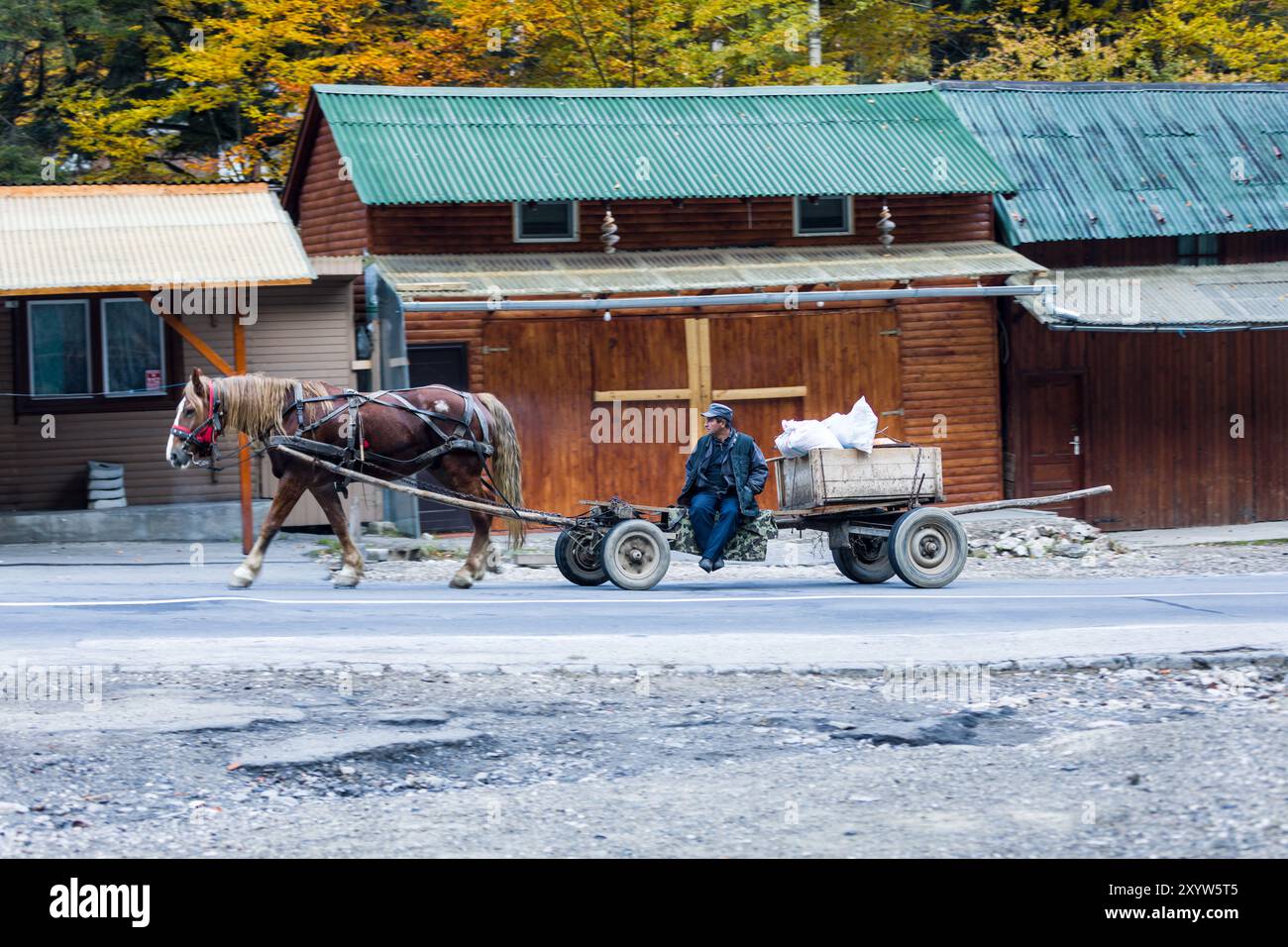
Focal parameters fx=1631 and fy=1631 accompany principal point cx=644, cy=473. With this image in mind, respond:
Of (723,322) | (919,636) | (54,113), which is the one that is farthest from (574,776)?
(54,113)

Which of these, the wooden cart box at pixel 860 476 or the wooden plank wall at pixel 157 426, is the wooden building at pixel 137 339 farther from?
the wooden cart box at pixel 860 476

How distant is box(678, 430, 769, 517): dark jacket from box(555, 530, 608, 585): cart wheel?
1156 millimetres

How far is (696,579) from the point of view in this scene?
18.3 meters

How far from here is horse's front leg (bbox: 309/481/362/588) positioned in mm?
15133

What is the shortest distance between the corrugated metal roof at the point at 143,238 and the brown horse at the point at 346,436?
414cm

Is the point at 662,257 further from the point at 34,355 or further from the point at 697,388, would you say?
the point at 34,355

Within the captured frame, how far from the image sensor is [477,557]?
1603 centimetres

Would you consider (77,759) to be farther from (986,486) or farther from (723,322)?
(986,486)

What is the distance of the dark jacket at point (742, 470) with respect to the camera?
14734 mm

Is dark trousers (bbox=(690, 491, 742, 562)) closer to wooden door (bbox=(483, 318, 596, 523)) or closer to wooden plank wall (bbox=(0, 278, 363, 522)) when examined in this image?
wooden door (bbox=(483, 318, 596, 523))

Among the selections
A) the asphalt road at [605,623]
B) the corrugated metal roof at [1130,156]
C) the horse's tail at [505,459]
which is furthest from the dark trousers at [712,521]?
the corrugated metal roof at [1130,156]

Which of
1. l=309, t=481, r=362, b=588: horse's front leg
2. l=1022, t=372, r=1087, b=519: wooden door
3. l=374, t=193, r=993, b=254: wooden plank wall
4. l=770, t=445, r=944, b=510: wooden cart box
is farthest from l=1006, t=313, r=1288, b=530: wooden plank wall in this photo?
l=309, t=481, r=362, b=588: horse's front leg

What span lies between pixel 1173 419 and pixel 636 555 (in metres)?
14.6

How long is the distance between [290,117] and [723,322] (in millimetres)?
12364
